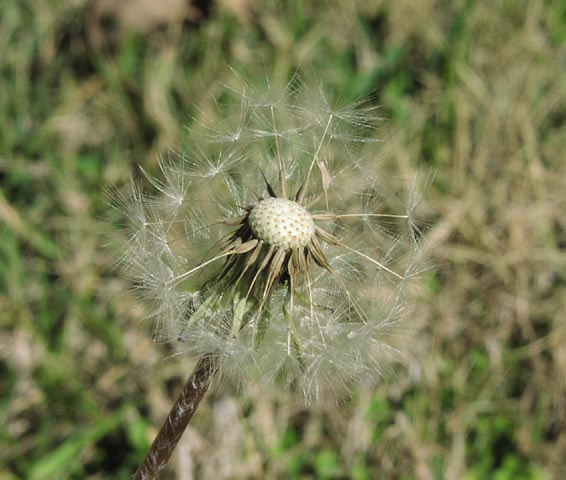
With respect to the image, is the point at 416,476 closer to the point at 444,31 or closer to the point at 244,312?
the point at 244,312

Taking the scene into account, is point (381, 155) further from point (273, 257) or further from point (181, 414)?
point (181, 414)

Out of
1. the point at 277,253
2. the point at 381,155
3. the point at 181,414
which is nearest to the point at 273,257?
the point at 277,253

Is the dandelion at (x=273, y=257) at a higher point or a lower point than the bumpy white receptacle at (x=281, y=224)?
lower

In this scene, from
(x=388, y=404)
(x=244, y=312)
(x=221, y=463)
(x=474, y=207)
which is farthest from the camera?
(x=474, y=207)

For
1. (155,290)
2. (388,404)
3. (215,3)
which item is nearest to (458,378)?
(388,404)

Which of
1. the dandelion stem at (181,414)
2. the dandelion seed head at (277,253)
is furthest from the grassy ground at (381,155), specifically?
the dandelion stem at (181,414)

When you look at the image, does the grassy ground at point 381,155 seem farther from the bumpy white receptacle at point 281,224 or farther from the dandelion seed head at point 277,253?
the bumpy white receptacle at point 281,224
